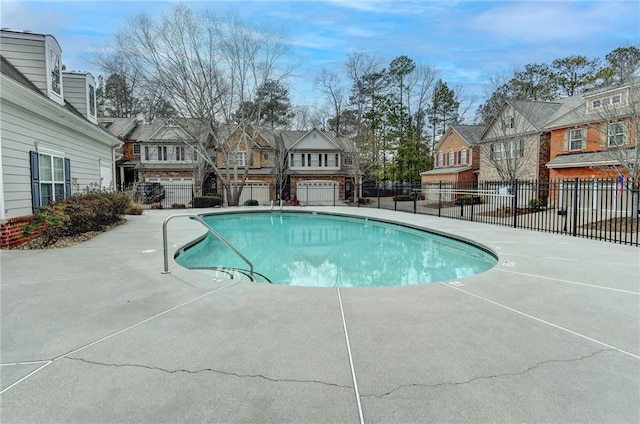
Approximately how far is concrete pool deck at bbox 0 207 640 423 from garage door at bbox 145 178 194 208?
77.7ft

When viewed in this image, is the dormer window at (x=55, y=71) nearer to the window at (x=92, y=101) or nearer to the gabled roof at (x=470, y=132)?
the window at (x=92, y=101)

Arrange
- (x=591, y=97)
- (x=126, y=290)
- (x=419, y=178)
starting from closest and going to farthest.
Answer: (x=126, y=290) < (x=591, y=97) < (x=419, y=178)

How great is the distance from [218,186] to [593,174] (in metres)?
24.2

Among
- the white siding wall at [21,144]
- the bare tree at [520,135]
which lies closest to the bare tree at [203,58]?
the white siding wall at [21,144]

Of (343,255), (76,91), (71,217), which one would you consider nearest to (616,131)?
(343,255)

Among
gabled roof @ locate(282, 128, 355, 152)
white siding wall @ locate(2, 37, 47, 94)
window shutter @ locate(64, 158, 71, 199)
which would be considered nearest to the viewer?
white siding wall @ locate(2, 37, 47, 94)

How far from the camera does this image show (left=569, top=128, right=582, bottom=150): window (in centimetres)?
1858

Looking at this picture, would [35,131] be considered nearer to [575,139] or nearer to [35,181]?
[35,181]

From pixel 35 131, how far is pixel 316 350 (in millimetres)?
9363

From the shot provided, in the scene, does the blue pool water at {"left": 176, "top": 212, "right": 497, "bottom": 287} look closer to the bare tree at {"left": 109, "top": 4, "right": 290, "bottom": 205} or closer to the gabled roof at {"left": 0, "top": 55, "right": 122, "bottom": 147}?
the gabled roof at {"left": 0, "top": 55, "right": 122, "bottom": 147}

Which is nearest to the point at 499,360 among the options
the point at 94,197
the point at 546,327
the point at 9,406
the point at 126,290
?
the point at 546,327

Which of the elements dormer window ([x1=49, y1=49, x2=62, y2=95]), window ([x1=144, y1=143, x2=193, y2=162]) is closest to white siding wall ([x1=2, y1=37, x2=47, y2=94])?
dormer window ([x1=49, y1=49, x2=62, y2=95])

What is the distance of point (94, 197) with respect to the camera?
1059 centimetres

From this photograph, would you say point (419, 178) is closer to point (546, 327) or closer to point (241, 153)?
point (241, 153)
